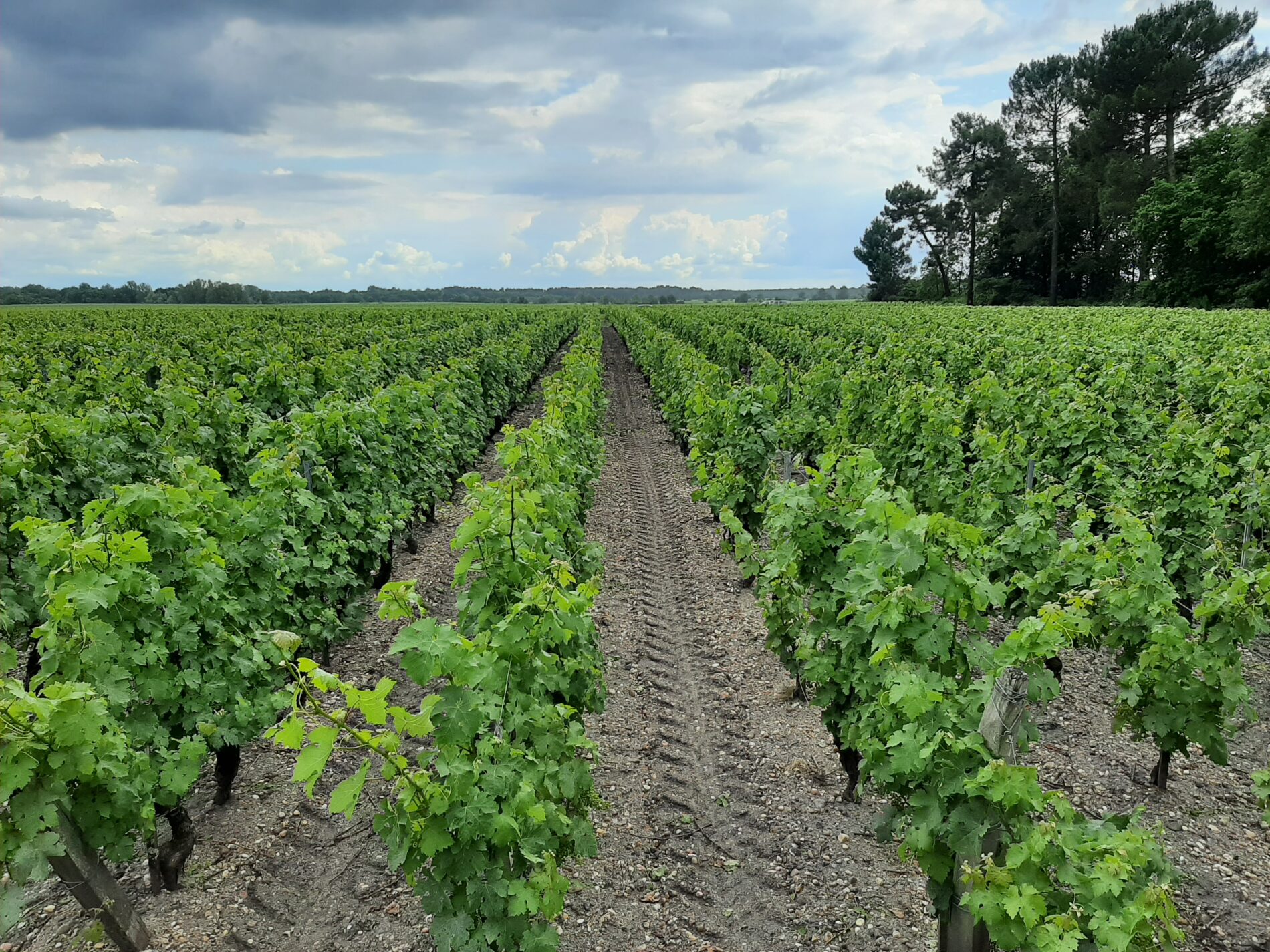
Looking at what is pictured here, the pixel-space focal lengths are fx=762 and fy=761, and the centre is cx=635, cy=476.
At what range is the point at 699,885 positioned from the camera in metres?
4.30

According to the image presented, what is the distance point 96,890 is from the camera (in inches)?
135

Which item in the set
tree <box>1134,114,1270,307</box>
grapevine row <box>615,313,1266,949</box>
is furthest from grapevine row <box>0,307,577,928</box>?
tree <box>1134,114,1270,307</box>

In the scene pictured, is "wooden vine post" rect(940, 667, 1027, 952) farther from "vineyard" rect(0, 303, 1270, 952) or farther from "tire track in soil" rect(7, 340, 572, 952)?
"tire track in soil" rect(7, 340, 572, 952)

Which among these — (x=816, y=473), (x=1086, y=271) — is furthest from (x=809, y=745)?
(x=1086, y=271)

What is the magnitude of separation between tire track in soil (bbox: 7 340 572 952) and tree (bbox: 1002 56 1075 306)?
6196 centimetres

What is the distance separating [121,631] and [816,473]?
14.4 feet

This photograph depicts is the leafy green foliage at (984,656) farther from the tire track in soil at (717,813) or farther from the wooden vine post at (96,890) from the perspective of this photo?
the wooden vine post at (96,890)

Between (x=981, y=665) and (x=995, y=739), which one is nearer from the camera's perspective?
(x=995, y=739)

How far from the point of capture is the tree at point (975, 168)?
59.3 m

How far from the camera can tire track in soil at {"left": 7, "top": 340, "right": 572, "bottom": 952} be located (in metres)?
3.91

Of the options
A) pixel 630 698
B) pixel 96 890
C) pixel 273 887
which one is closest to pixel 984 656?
pixel 630 698

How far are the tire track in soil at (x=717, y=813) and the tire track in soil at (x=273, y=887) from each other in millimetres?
1041

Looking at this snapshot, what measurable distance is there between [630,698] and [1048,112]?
218 feet

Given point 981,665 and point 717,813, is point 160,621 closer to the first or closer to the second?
point 717,813
